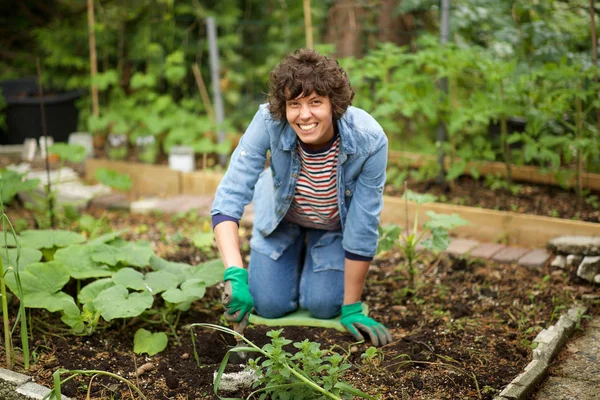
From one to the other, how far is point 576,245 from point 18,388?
2.54 meters

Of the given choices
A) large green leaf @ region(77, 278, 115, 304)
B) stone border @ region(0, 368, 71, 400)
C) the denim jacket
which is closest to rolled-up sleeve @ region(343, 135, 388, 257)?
the denim jacket

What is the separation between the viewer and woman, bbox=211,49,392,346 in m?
2.49

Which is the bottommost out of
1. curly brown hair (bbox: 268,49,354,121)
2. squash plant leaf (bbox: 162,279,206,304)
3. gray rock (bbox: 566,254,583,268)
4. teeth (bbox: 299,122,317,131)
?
gray rock (bbox: 566,254,583,268)

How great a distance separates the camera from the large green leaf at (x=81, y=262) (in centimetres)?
271

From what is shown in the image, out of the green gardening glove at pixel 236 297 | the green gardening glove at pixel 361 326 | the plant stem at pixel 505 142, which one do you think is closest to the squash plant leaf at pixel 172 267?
the green gardening glove at pixel 236 297

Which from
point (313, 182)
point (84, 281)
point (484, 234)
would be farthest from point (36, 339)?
point (484, 234)

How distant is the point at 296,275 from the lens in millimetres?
3037

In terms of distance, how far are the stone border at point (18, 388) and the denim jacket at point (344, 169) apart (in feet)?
2.84

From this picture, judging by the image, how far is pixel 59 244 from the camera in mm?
2951

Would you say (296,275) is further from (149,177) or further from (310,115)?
(149,177)

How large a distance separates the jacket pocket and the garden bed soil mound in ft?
0.92

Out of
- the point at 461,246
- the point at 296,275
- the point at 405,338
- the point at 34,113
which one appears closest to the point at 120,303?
the point at 296,275

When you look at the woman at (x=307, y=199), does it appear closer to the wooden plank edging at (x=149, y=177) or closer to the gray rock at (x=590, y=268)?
the gray rock at (x=590, y=268)

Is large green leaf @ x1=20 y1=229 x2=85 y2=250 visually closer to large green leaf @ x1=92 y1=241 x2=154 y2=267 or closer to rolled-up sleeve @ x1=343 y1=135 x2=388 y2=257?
large green leaf @ x1=92 y1=241 x2=154 y2=267
